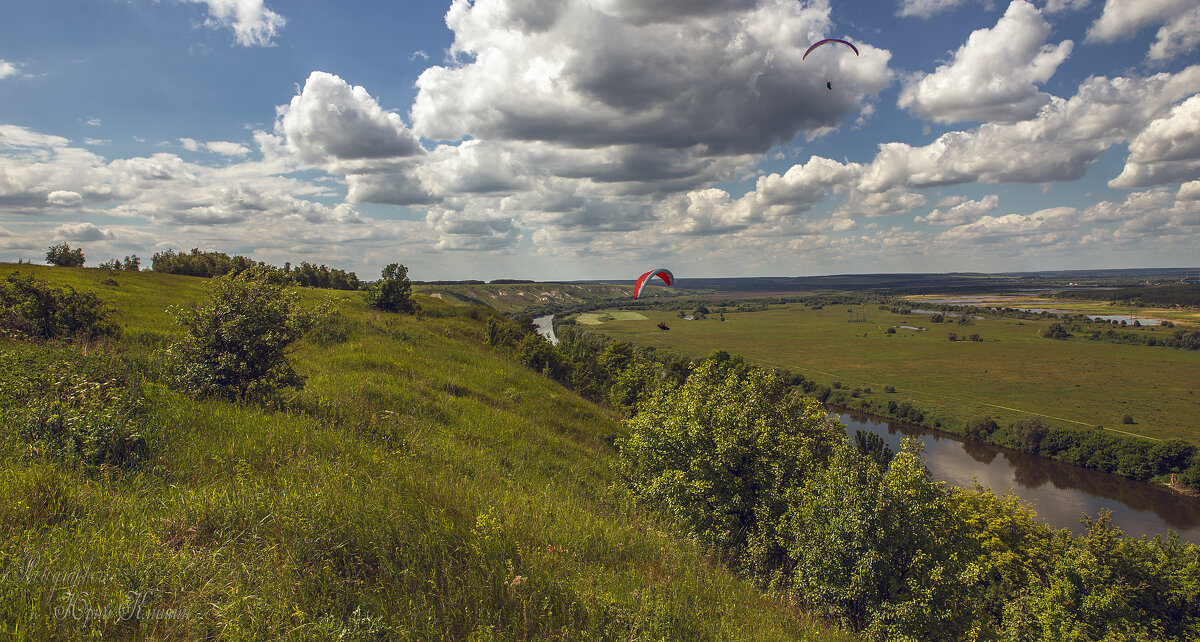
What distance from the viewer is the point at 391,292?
4434 cm

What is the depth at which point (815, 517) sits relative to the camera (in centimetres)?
1881

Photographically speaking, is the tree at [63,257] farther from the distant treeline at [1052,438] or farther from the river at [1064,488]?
the river at [1064,488]

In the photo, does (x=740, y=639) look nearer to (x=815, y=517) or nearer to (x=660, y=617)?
(x=660, y=617)

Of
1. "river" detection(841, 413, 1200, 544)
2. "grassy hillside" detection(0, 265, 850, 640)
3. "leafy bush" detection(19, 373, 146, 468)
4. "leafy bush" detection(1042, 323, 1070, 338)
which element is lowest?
"river" detection(841, 413, 1200, 544)

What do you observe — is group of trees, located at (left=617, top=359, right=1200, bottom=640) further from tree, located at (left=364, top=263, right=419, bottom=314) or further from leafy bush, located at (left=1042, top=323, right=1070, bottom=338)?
leafy bush, located at (left=1042, top=323, right=1070, bottom=338)

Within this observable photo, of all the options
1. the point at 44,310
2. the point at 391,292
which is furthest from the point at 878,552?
the point at 391,292

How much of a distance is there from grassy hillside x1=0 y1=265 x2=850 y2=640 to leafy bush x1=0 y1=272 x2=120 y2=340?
11.3ft

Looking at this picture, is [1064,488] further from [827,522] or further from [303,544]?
[303,544]

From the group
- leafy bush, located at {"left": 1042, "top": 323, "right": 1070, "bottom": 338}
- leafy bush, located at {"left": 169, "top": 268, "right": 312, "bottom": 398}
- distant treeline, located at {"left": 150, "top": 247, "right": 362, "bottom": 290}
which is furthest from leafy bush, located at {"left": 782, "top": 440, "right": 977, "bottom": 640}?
leafy bush, located at {"left": 1042, "top": 323, "right": 1070, "bottom": 338}

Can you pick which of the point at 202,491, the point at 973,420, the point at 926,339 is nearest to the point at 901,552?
the point at 202,491

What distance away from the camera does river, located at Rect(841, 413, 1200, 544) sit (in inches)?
2341

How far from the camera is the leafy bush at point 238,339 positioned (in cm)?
893

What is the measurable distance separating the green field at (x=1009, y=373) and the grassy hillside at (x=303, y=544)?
115474 millimetres

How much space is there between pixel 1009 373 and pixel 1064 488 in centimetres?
7968
